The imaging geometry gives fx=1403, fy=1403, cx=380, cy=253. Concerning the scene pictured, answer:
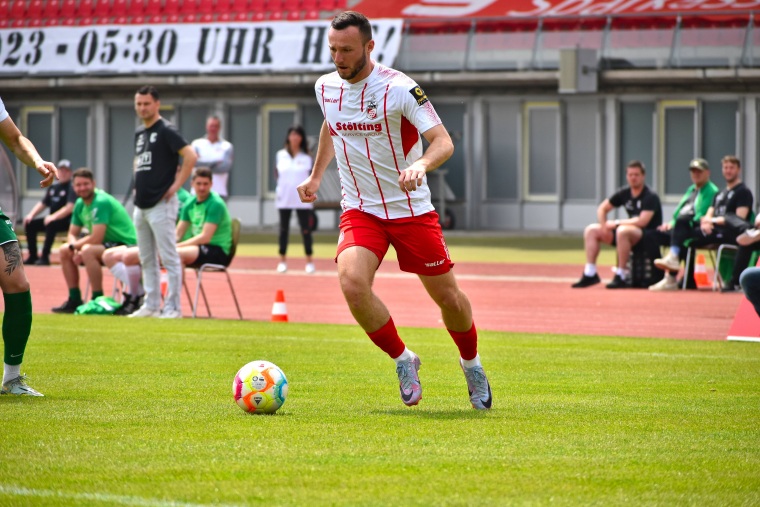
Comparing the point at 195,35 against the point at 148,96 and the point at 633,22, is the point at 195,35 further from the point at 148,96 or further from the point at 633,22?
the point at 148,96

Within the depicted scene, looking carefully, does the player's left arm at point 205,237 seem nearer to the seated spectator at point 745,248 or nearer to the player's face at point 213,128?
the seated spectator at point 745,248

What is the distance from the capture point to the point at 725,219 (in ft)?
59.1

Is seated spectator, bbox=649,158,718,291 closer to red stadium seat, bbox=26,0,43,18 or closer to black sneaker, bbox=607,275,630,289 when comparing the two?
black sneaker, bbox=607,275,630,289

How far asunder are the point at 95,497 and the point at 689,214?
14.8 meters

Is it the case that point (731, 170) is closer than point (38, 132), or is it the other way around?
point (731, 170)

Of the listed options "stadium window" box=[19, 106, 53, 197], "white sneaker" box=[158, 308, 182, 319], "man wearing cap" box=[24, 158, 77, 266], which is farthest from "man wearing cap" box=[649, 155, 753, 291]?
"stadium window" box=[19, 106, 53, 197]

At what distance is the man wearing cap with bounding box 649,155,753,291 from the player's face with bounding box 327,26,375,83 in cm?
1122

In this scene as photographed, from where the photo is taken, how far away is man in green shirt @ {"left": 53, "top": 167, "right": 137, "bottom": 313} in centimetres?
1556

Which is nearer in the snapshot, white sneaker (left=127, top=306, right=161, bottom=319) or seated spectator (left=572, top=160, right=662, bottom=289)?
white sneaker (left=127, top=306, right=161, bottom=319)

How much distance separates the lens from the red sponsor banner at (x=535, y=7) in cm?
3158

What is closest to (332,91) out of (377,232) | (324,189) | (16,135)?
(377,232)

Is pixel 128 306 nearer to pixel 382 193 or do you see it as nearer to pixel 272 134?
pixel 382 193

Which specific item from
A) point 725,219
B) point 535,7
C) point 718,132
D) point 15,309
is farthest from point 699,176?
point 535,7

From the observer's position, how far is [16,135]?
8188 mm
